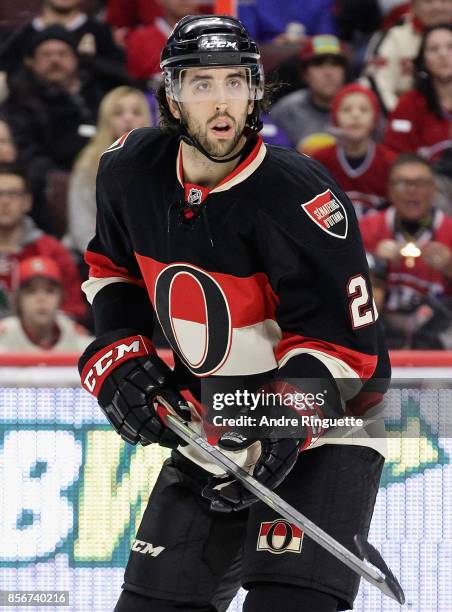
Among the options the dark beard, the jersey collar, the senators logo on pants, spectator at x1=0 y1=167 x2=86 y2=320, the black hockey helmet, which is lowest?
spectator at x1=0 y1=167 x2=86 y2=320

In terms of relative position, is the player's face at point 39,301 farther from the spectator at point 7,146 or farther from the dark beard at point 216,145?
the dark beard at point 216,145

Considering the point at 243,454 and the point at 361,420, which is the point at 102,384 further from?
the point at 361,420

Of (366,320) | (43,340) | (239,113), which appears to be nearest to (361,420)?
(366,320)

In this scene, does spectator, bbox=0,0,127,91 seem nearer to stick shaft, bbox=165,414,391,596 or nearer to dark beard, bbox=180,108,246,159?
dark beard, bbox=180,108,246,159

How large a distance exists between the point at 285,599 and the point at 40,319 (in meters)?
2.39

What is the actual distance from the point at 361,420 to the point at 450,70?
2918mm

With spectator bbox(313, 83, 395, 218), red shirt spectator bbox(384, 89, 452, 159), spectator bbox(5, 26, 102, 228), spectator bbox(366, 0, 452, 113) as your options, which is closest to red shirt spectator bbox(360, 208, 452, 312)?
spectator bbox(313, 83, 395, 218)

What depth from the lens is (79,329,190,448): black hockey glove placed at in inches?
89.5

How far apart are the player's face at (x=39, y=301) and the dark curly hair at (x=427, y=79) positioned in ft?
5.46

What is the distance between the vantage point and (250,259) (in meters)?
2.23

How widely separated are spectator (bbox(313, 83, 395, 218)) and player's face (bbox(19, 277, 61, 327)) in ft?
3.76

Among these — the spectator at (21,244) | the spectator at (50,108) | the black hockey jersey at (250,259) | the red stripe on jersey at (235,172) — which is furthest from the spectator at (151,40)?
the red stripe on jersey at (235,172)

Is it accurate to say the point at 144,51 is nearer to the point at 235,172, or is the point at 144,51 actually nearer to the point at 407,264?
the point at 407,264

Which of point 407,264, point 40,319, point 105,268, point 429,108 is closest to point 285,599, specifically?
point 105,268
